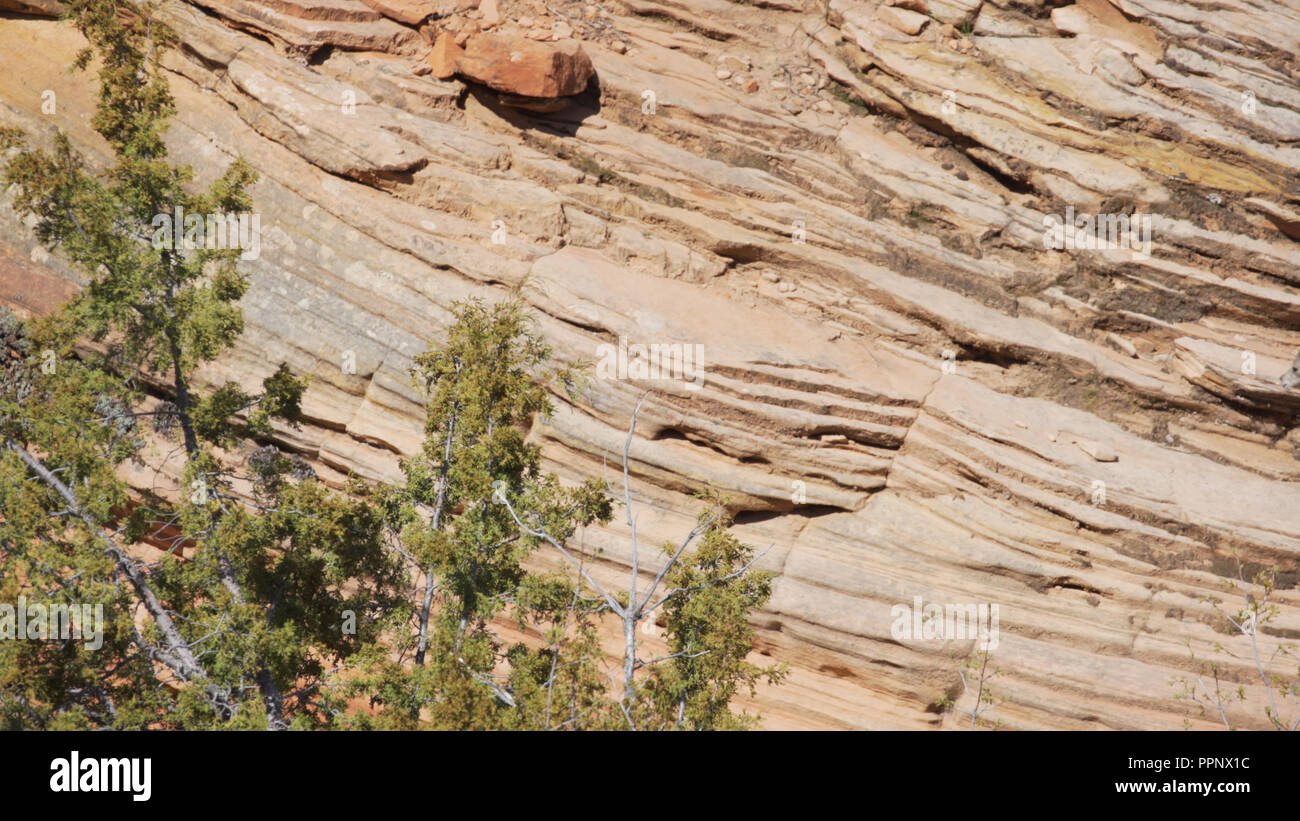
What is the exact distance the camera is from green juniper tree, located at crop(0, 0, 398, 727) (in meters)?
13.3

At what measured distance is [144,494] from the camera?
15.0 m

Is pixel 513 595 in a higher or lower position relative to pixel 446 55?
lower

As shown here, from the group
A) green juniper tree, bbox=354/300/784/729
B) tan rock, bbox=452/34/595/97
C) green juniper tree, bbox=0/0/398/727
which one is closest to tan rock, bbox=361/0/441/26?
tan rock, bbox=452/34/595/97

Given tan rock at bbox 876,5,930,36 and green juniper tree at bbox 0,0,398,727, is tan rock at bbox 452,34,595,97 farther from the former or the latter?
green juniper tree at bbox 0,0,398,727

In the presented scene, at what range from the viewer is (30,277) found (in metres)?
20.6

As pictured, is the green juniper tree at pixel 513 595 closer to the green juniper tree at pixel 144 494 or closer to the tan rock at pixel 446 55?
the green juniper tree at pixel 144 494

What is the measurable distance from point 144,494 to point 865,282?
576 inches

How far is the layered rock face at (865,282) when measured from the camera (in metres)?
19.6

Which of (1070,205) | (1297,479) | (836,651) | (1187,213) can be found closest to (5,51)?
(836,651)

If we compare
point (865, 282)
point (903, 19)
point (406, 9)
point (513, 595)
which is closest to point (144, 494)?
point (513, 595)

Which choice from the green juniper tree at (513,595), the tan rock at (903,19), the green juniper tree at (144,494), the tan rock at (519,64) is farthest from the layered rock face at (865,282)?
the green juniper tree at (144,494)

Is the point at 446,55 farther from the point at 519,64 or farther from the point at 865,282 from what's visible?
the point at 865,282

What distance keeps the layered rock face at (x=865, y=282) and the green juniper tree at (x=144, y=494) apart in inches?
223

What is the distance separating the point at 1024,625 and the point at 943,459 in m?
3.50
